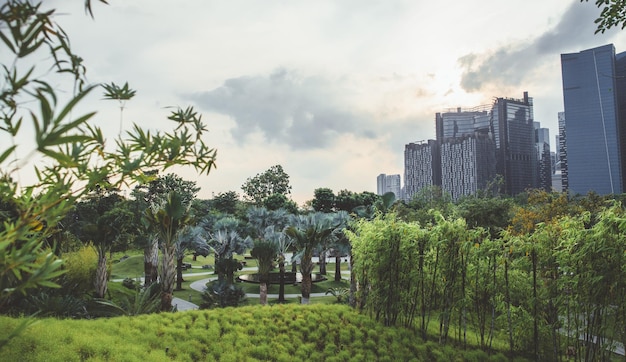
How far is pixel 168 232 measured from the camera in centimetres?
802

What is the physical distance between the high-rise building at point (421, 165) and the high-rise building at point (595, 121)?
22.0 m

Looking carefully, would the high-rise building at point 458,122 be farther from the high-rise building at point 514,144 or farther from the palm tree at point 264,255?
the palm tree at point 264,255

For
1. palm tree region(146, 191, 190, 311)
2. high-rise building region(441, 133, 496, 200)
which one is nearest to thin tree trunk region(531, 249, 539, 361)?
palm tree region(146, 191, 190, 311)

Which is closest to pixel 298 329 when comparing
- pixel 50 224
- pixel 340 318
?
pixel 340 318

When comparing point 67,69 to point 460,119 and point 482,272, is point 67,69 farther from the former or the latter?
point 460,119

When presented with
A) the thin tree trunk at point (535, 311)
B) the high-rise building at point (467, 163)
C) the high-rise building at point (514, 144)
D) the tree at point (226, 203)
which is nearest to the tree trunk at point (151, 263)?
the thin tree trunk at point (535, 311)

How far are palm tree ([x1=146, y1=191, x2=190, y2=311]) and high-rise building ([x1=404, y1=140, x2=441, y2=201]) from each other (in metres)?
68.9

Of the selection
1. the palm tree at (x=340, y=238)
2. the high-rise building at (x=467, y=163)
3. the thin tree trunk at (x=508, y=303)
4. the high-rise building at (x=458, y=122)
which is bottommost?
the thin tree trunk at (x=508, y=303)

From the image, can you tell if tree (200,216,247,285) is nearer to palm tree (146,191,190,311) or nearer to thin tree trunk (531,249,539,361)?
palm tree (146,191,190,311)

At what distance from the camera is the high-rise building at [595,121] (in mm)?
58469

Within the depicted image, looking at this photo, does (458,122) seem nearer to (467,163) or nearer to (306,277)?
(467,163)

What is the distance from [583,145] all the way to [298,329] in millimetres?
69817

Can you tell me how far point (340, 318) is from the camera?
24.8 feet

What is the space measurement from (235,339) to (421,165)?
246ft
